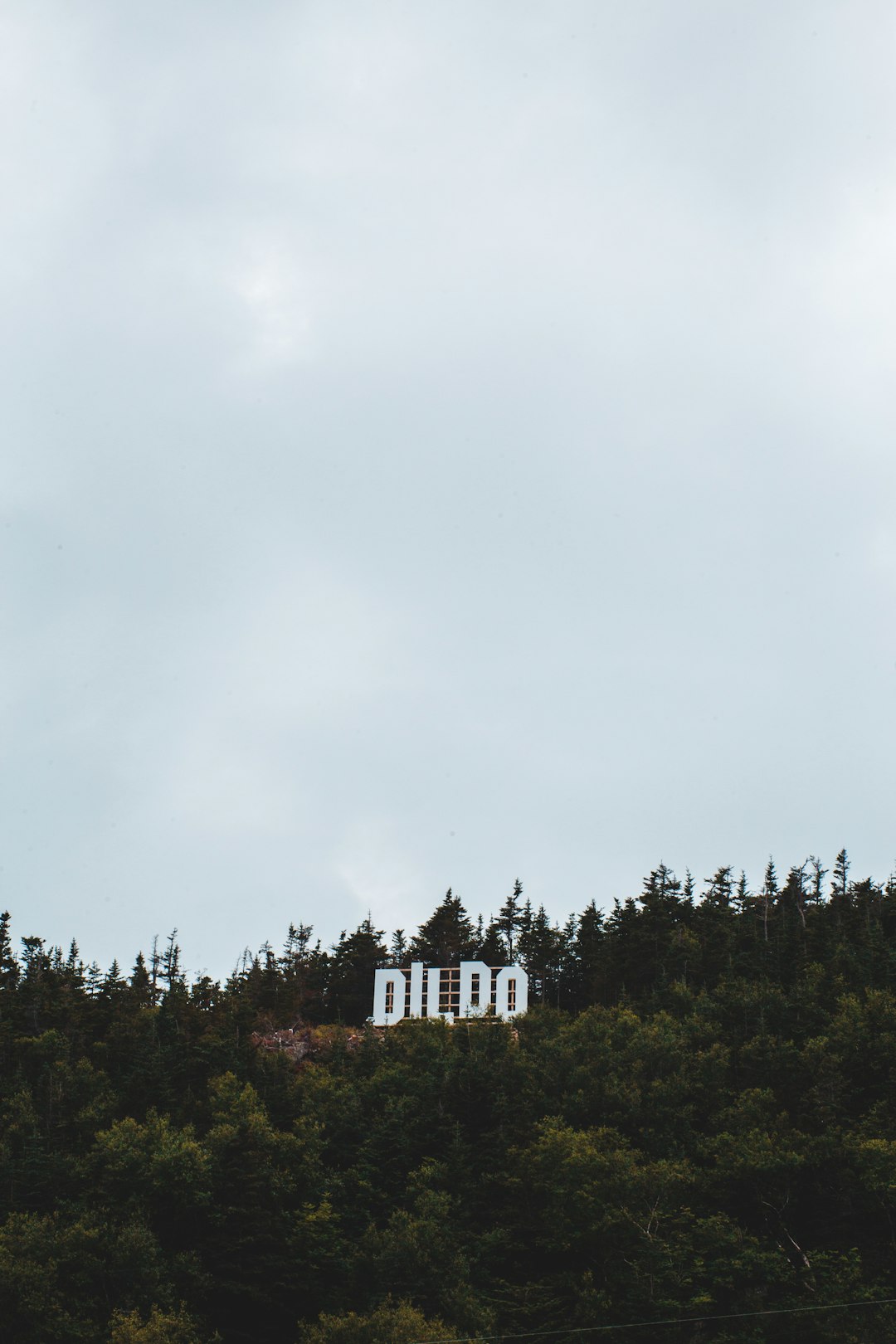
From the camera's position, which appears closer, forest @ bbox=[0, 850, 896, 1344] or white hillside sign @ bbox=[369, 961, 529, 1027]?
forest @ bbox=[0, 850, 896, 1344]

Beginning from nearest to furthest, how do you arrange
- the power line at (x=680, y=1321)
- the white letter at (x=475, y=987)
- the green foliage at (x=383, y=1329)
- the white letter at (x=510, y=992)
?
the green foliage at (x=383, y=1329), the power line at (x=680, y=1321), the white letter at (x=510, y=992), the white letter at (x=475, y=987)

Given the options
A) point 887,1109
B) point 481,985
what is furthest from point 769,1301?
point 481,985

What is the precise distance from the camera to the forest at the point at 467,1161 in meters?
59.4

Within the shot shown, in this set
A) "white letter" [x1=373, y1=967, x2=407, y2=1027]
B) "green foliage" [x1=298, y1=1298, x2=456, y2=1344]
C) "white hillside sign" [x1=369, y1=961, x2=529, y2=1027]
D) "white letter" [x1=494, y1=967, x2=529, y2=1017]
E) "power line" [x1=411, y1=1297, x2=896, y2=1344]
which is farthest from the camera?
"white letter" [x1=373, y1=967, x2=407, y2=1027]

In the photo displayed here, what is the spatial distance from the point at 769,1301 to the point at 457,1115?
960 inches

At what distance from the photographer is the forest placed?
5938cm

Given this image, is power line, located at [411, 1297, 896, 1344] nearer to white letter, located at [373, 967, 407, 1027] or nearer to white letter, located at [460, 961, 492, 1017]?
white letter, located at [460, 961, 492, 1017]

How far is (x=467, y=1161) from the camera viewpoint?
7406 centimetres

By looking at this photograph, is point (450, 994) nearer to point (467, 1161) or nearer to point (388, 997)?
point (388, 997)

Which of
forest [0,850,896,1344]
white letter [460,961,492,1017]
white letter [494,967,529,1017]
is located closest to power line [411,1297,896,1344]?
forest [0,850,896,1344]

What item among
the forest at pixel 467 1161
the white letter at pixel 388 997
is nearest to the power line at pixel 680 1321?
the forest at pixel 467 1161

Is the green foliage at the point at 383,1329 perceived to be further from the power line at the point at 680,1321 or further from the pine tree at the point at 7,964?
the pine tree at the point at 7,964

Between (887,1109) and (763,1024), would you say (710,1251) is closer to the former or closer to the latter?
(887,1109)

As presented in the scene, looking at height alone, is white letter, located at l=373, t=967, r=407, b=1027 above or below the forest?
above
